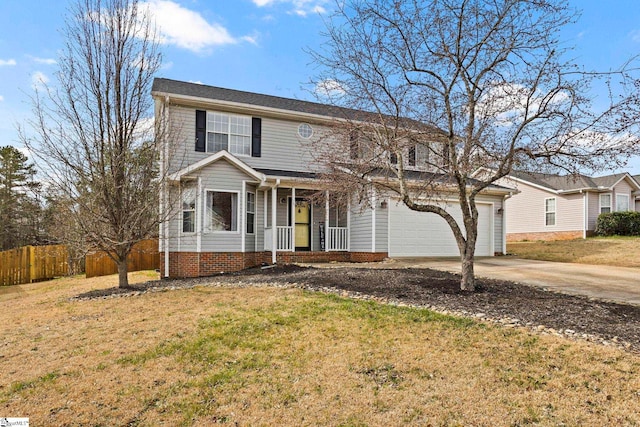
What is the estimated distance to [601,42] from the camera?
7625 mm

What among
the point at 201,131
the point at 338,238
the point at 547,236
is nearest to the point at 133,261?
the point at 201,131

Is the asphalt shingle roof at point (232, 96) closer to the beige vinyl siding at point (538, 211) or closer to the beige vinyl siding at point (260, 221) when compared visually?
the beige vinyl siding at point (260, 221)

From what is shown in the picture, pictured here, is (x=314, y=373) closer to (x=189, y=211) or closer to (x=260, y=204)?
(x=189, y=211)

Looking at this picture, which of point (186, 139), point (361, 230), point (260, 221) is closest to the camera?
point (186, 139)

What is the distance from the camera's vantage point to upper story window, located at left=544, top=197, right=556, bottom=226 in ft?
80.7

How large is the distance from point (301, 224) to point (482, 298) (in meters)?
9.23

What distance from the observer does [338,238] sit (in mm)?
15141

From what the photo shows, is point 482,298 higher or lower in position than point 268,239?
lower

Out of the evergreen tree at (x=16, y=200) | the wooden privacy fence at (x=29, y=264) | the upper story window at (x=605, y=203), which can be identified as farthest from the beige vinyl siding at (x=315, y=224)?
the upper story window at (x=605, y=203)

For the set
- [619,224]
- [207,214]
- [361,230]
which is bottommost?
[361,230]

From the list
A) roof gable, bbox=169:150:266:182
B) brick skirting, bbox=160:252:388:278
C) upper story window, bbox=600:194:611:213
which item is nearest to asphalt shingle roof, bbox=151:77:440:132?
roof gable, bbox=169:150:266:182

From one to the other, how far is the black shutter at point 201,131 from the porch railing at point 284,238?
150 inches

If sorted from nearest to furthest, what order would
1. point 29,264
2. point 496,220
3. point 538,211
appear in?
1. point 496,220
2. point 29,264
3. point 538,211

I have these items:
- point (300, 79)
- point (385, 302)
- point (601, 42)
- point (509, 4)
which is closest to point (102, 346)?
point (385, 302)
